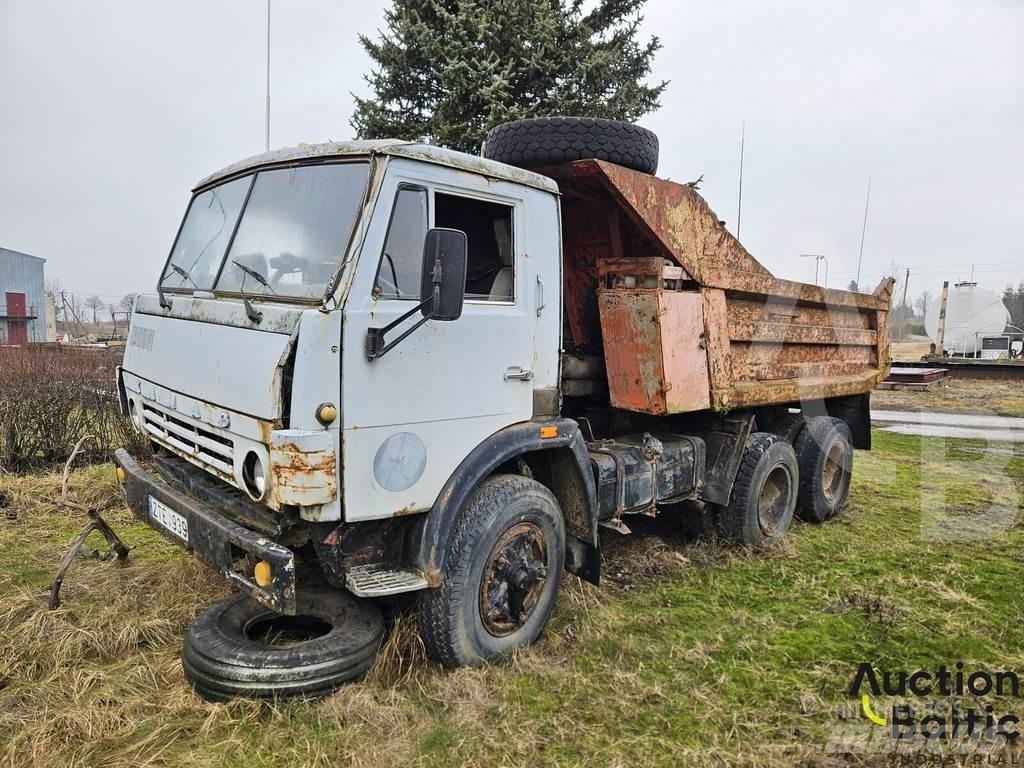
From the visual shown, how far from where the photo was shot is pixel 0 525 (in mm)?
5160

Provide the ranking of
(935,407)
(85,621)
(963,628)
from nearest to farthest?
(85,621) < (963,628) < (935,407)

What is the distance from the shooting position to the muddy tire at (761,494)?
5.05 meters

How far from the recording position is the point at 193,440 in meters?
3.17

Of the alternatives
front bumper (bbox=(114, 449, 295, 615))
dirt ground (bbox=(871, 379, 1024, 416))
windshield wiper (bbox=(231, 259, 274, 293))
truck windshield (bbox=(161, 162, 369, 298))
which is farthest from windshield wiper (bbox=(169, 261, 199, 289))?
dirt ground (bbox=(871, 379, 1024, 416))

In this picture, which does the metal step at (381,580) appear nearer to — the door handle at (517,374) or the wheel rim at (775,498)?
the door handle at (517,374)

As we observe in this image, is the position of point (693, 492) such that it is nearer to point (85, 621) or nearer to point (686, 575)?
point (686, 575)

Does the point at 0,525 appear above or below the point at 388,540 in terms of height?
below

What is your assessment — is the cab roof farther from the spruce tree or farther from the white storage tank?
the white storage tank

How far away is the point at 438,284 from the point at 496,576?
1.51 metres

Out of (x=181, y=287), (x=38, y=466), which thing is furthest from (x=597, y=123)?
(x=38, y=466)

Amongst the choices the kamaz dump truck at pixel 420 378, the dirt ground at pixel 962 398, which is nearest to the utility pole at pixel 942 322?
the dirt ground at pixel 962 398

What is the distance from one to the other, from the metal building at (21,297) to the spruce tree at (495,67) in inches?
958

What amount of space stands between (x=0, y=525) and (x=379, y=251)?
433 cm

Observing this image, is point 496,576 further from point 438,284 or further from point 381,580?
point 438,284
